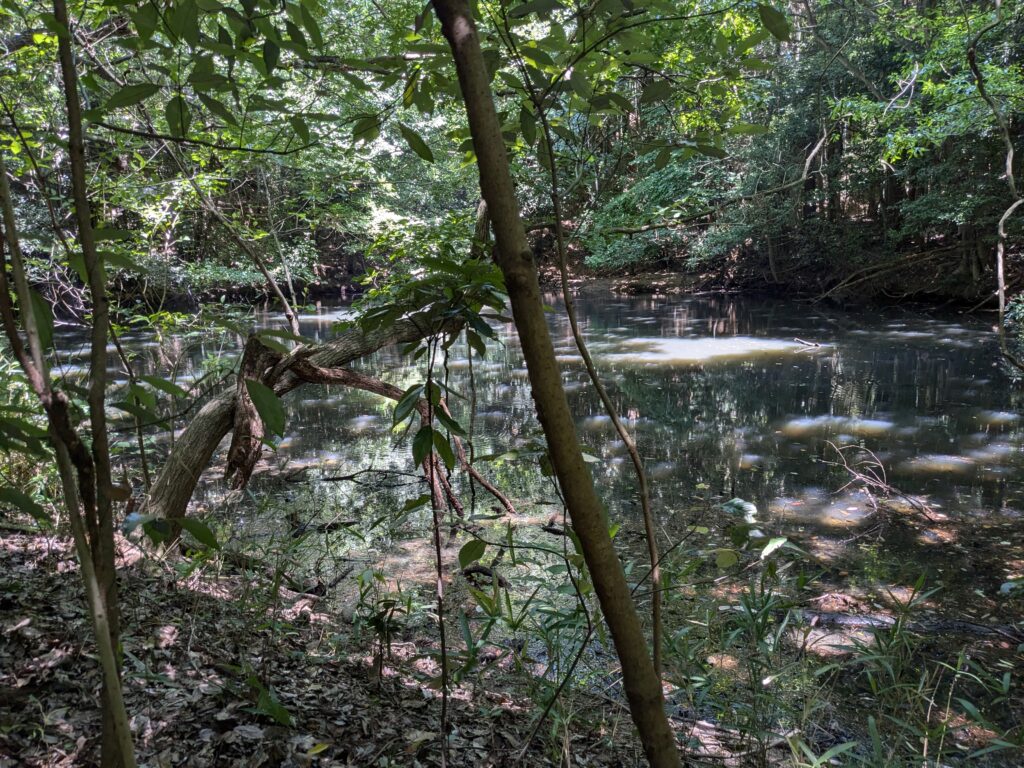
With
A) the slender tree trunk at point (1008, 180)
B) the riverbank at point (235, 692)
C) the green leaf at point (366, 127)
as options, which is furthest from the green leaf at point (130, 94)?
the slender tree trunk at point (1008, 180)

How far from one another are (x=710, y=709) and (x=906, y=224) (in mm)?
14659

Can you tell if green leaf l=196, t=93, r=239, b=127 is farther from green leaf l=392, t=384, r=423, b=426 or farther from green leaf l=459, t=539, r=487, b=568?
green leaf l=459, t=539, r=487, b=568

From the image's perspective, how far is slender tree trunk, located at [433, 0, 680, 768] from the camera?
78cm

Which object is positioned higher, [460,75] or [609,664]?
[460,75]

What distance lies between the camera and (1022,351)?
945 cm

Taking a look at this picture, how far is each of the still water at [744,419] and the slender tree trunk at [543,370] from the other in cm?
90

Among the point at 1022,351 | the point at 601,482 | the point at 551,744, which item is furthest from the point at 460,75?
the point at 1022,351

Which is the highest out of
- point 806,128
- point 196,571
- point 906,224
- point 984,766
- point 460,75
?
point 806,128

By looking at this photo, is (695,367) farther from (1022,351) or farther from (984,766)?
(984,766)

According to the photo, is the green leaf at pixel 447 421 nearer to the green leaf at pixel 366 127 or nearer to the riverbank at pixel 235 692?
the green leaf at pixel 366 127

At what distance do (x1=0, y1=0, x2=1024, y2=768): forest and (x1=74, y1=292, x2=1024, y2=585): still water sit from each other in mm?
66

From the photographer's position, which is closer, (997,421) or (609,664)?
(609,664)

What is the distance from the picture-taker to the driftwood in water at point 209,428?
3.50 metres

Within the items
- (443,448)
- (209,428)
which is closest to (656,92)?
(443,448)
